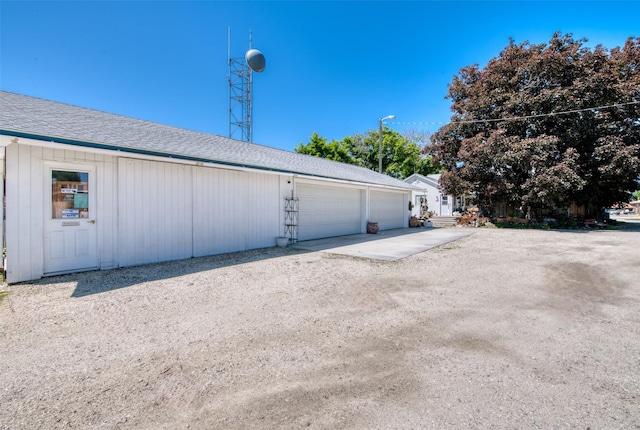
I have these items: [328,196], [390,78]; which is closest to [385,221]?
[328,196]

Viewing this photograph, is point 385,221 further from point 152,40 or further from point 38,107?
point 38,107

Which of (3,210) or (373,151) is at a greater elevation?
(373,151)

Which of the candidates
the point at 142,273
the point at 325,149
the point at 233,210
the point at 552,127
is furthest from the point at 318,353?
the point at 325,149

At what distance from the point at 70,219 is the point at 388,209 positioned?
14481mm

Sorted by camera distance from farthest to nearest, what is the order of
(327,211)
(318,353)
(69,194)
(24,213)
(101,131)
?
1. (327,211)
2. (101,131)
3. (69,194)
4. (24,213)
5. (318,353)

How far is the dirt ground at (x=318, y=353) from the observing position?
2041mm

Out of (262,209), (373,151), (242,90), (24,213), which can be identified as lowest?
(24,213)

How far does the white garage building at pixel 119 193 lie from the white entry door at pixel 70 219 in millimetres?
16

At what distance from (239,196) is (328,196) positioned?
15.2 ft

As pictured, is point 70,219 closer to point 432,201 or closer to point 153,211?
point 153,211

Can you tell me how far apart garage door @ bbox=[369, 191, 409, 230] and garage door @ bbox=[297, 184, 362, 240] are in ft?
4.91

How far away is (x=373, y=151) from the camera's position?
108 ft

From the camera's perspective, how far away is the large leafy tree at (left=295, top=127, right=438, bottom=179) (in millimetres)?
32688

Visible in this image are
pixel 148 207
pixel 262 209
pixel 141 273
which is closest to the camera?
pixel 141 273
